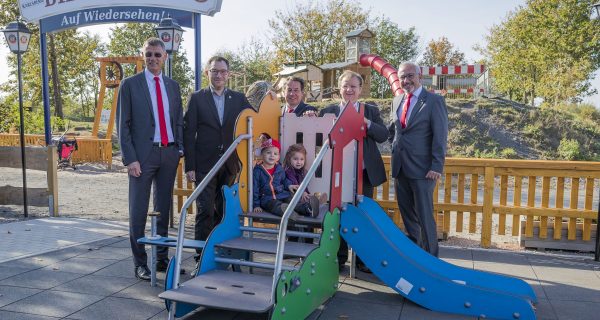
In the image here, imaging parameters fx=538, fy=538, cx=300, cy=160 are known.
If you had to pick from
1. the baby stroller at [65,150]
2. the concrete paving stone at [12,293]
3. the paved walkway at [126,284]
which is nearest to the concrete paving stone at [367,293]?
the paved walkway at [126,284]

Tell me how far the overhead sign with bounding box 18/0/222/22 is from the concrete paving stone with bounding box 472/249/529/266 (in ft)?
15.8

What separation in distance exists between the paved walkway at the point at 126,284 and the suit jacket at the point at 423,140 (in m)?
1.12

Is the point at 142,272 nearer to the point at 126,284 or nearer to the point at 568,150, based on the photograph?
the point at 126,284

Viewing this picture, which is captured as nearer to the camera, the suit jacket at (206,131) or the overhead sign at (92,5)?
the suit jacket at (206,131)

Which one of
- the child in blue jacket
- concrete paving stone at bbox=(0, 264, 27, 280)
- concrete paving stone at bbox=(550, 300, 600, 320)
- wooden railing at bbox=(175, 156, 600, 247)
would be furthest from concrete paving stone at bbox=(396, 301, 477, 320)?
concrete paving stone at bbox=(0, 264, 27, 280)

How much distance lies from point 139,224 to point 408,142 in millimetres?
2545

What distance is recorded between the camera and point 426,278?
4.18 m

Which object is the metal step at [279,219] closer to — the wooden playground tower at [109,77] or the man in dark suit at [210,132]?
the man in dark suit at [210,132]

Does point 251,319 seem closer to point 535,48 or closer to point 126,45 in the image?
point 535,48

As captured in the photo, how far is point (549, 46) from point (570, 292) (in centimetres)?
2765

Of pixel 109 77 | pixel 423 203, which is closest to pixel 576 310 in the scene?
pixel 423 203

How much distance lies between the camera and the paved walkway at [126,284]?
404 cm

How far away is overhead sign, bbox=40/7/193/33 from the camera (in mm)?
7988

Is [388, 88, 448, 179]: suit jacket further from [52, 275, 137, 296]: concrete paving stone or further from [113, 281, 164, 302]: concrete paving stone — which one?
[52, 275, 137, 296]: concrete paving stone
